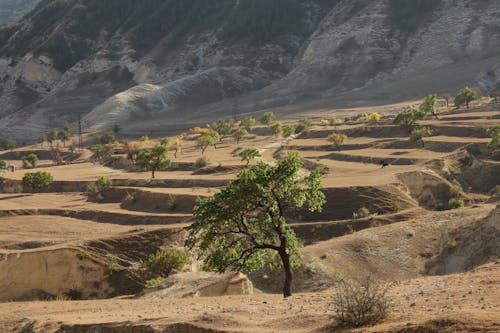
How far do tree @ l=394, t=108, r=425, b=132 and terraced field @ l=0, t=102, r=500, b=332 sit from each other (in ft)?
12.7

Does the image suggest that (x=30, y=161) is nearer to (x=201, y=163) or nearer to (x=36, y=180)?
(x=36, y=180)

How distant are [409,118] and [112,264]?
171 feet

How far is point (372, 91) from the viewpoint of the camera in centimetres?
14425

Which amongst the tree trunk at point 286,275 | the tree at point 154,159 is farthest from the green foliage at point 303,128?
the tree trunk at point 286,275

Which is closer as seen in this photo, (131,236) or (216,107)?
(131,236)

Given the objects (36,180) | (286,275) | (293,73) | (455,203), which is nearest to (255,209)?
(286,275)

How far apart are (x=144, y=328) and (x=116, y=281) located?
21.6 m

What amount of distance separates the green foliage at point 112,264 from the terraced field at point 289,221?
0.19 meters

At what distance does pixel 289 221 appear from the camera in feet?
154

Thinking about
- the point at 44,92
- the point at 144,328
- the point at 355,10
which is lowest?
the point at 144,328

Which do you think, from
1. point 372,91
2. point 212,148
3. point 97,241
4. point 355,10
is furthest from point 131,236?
point 355,10

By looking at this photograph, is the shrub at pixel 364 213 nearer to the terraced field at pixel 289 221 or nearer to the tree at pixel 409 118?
the terraced field at pixel 289 221

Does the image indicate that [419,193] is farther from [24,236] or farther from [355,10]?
[355,10]

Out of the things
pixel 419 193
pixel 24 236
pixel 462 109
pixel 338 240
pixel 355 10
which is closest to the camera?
pixel 338 240
